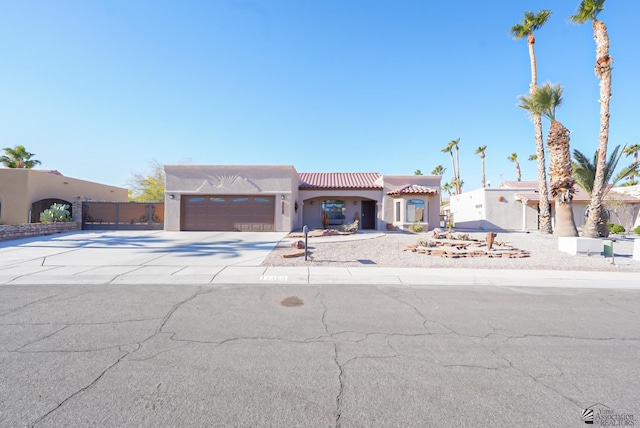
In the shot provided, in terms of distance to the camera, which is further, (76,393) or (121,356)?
(121,356)

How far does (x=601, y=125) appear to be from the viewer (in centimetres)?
1586

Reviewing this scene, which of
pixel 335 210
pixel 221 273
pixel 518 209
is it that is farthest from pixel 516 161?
pixel 221 273

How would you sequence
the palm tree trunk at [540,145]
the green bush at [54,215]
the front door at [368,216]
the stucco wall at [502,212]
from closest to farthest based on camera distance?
the green bush at [54,215] < the palm tree trunk at [540,145] < the front door at [368,216] < the stucco wall at [502,212]

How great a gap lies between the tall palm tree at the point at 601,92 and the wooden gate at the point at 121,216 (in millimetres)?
28470

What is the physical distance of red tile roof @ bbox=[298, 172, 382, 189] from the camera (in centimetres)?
2207

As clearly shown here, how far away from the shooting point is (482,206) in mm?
25781

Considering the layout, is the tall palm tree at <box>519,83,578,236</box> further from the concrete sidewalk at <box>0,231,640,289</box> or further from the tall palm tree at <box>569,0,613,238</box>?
the concrete sidewalk at <box>0,231,640,289</box>

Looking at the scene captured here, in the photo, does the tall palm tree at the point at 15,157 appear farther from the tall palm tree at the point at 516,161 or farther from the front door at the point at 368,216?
the tall palm tree at the point at 516,161

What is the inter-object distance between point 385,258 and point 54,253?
13.3m
